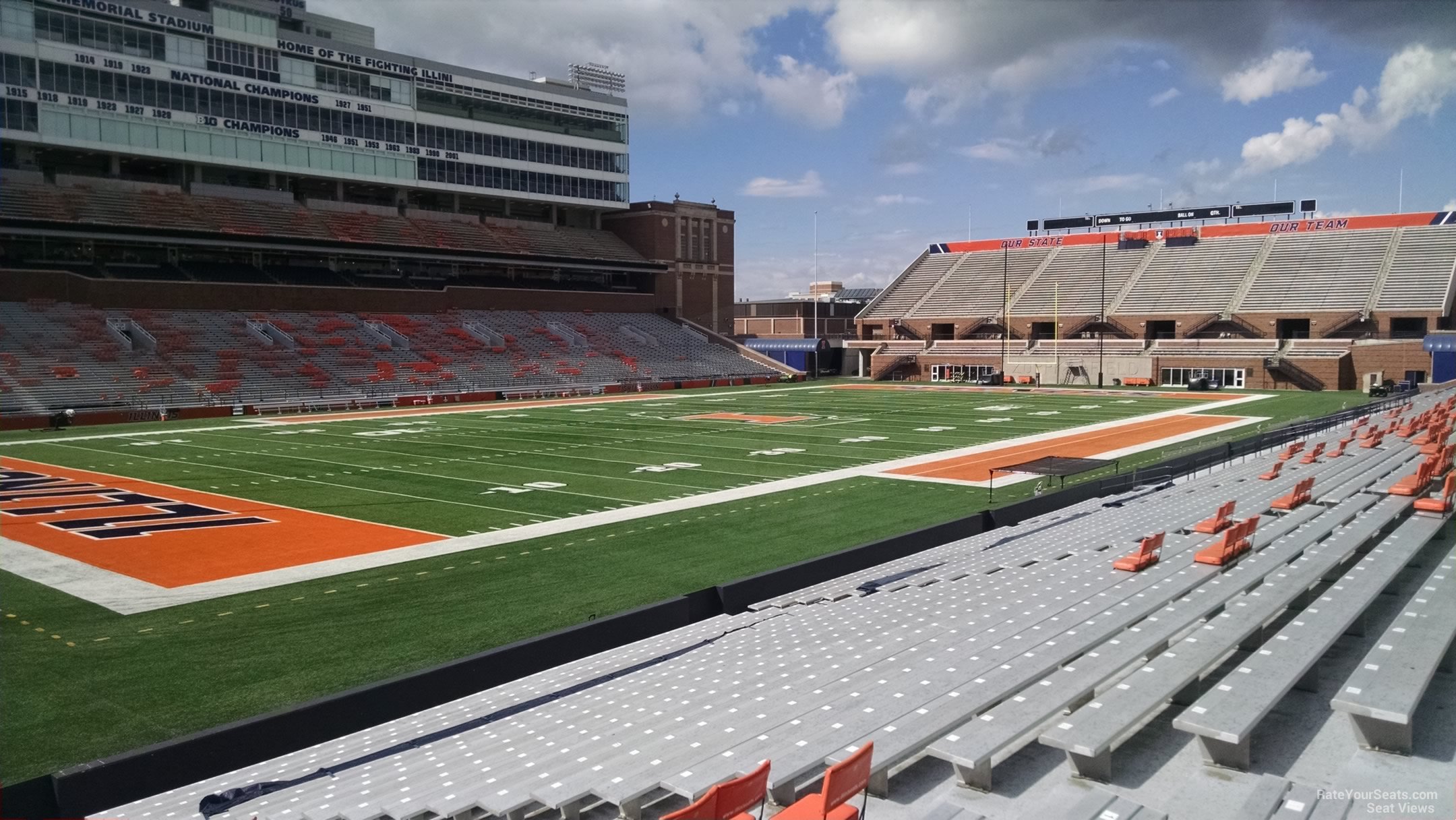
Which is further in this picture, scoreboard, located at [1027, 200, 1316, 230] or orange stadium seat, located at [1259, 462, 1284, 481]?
scoreboard, located at [1027, 200, 1316, 230]

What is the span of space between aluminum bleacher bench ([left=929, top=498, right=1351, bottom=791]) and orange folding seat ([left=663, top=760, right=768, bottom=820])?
1.32m

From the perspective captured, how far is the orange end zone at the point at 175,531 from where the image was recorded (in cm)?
1540

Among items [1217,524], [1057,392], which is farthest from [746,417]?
[1217,524]

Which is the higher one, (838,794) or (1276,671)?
(1276,671)

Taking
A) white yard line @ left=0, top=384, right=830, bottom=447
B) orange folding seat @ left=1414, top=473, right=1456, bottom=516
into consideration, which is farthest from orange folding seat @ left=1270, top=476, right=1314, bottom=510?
white yard line @ left=0, top=384, right=830, bottom=447

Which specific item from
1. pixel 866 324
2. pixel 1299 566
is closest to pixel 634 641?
pixel 1299 566

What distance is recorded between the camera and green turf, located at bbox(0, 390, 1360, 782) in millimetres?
9727

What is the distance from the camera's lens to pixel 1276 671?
6602 millimetres

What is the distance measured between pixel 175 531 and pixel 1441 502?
65.7ft

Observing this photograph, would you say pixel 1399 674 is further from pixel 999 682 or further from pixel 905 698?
pixel 905 698

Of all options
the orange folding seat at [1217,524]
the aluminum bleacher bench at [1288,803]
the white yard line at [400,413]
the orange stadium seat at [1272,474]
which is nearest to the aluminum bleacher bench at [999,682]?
the aluminum bleacher bench at [1288,803]

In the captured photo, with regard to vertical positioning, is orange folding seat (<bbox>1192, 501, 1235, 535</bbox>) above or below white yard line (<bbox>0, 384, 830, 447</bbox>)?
above

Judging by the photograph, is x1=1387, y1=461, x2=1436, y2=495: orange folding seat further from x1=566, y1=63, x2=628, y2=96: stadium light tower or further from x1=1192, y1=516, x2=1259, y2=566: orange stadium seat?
x1=566, y1=63, x2=628, y2=96: stadium light tower

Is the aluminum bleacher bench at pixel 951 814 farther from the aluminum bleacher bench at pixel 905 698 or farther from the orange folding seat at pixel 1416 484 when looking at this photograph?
the orange folding seat at pixel 1416 484
